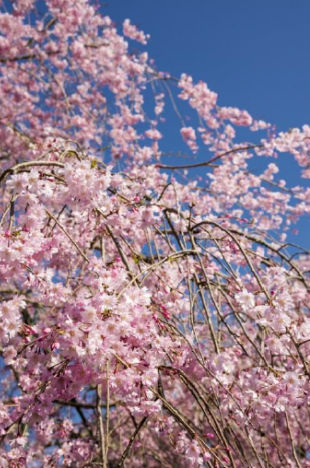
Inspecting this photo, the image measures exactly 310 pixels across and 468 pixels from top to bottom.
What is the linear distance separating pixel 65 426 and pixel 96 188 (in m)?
2.09

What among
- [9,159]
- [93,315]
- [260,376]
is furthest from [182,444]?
[9,159]

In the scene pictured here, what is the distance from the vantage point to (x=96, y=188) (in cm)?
215

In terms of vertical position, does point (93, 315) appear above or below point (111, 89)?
below

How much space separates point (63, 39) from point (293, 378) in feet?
23.2

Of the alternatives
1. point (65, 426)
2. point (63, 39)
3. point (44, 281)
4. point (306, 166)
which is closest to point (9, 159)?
point (63, 39)

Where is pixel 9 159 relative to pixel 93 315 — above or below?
above

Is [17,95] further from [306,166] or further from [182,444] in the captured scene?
[182,444]

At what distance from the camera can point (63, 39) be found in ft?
24.3

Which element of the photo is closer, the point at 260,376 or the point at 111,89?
the point at 260,376

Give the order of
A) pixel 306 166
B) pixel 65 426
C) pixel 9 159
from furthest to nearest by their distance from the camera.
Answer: pixel 306 166 → pixel 9 159 → pixel 65 426

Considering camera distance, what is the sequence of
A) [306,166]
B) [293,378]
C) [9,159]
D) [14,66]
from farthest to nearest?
[306,166], [14,66], [9,159], [293,378]

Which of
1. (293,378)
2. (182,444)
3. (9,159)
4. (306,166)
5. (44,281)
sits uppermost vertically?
(306,166)

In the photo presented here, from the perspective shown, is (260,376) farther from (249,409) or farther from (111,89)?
(111,89)

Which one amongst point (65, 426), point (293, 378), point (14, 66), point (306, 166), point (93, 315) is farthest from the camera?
point (306, 166)
